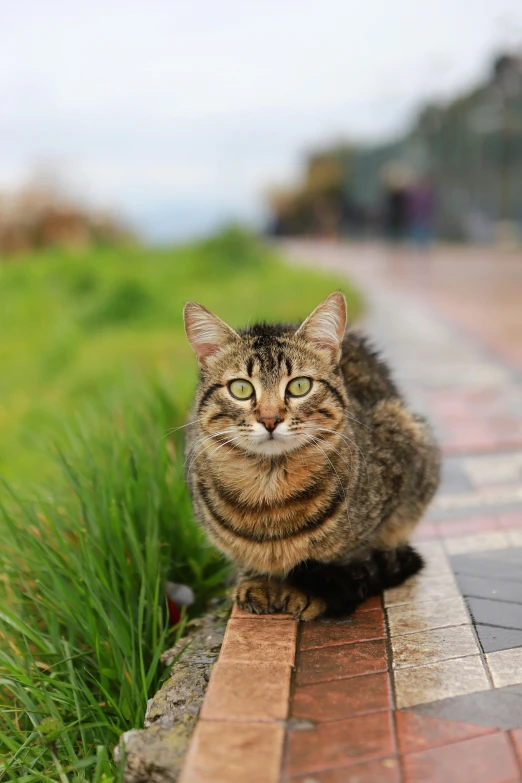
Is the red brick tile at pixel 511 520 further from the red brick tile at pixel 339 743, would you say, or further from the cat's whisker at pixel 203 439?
the red brick tile at pixel 339 743

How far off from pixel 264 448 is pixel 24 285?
9.38 m

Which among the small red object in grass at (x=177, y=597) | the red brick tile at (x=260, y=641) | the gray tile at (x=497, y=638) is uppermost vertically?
the red brick tile at (x=260, y=641)

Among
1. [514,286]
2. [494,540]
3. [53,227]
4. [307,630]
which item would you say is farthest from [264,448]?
[53,227]

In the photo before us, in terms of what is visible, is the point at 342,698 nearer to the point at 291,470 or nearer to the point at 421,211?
the point at 291,470

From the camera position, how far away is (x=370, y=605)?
237 cm

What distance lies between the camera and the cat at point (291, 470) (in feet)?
7.41

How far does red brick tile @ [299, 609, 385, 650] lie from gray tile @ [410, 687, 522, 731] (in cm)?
35

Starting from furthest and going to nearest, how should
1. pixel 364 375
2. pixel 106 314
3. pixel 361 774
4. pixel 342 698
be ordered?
pixel 106 314 < pixel 364 375 < pixel 342 698 < pixel 361 774

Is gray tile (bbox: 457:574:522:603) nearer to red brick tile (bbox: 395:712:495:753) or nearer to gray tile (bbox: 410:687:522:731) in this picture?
gray tile (bbox: 410:687:522:731)

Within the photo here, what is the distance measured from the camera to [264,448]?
2.19 m

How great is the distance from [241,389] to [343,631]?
0.74m

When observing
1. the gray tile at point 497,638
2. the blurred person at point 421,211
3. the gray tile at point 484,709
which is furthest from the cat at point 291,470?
the blurred person at point 421,211

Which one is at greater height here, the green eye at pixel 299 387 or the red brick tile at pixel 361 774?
the green eye at pixel 299 387

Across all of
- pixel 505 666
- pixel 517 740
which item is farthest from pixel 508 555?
pixel 517 740
